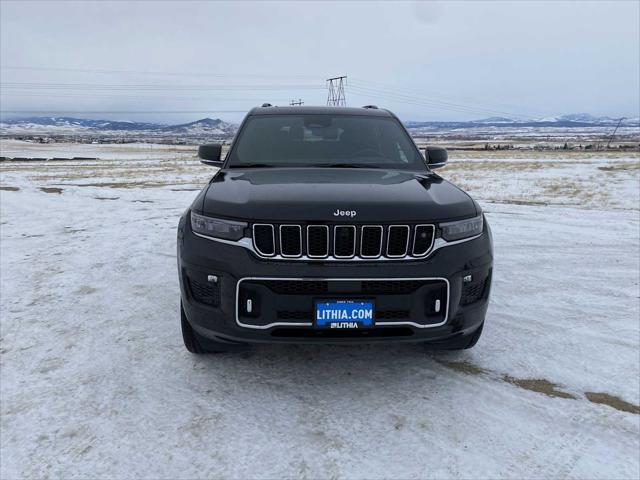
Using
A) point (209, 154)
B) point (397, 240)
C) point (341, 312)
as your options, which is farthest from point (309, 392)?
point (209, 154)

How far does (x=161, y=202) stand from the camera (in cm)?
1045

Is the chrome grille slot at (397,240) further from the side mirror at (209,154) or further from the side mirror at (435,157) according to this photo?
the side mirror at (209,154)

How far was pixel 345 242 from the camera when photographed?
8.51ft

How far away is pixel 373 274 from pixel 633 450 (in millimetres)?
1535

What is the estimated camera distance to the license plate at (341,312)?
2.53 meters

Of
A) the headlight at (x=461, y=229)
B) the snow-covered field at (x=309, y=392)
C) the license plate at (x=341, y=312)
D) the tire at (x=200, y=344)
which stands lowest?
the snow-covered field at (x=309, y=392)

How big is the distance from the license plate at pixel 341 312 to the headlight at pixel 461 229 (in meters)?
0.61

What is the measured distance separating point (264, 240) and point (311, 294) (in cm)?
39

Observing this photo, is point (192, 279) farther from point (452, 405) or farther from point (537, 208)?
point (537, 208)

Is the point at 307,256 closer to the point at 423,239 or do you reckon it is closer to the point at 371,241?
the point at 371,241

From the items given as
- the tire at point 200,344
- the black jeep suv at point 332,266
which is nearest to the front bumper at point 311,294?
the black jeep suv at point 332,266

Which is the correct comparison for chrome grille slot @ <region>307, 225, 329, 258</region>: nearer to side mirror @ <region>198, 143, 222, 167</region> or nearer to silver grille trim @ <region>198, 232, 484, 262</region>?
silver grille trim @ <region>198, 232, 484, 262</region>

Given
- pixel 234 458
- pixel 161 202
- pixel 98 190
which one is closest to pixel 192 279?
pixel 234 458

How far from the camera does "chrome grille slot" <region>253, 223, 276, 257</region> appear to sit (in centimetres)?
259
